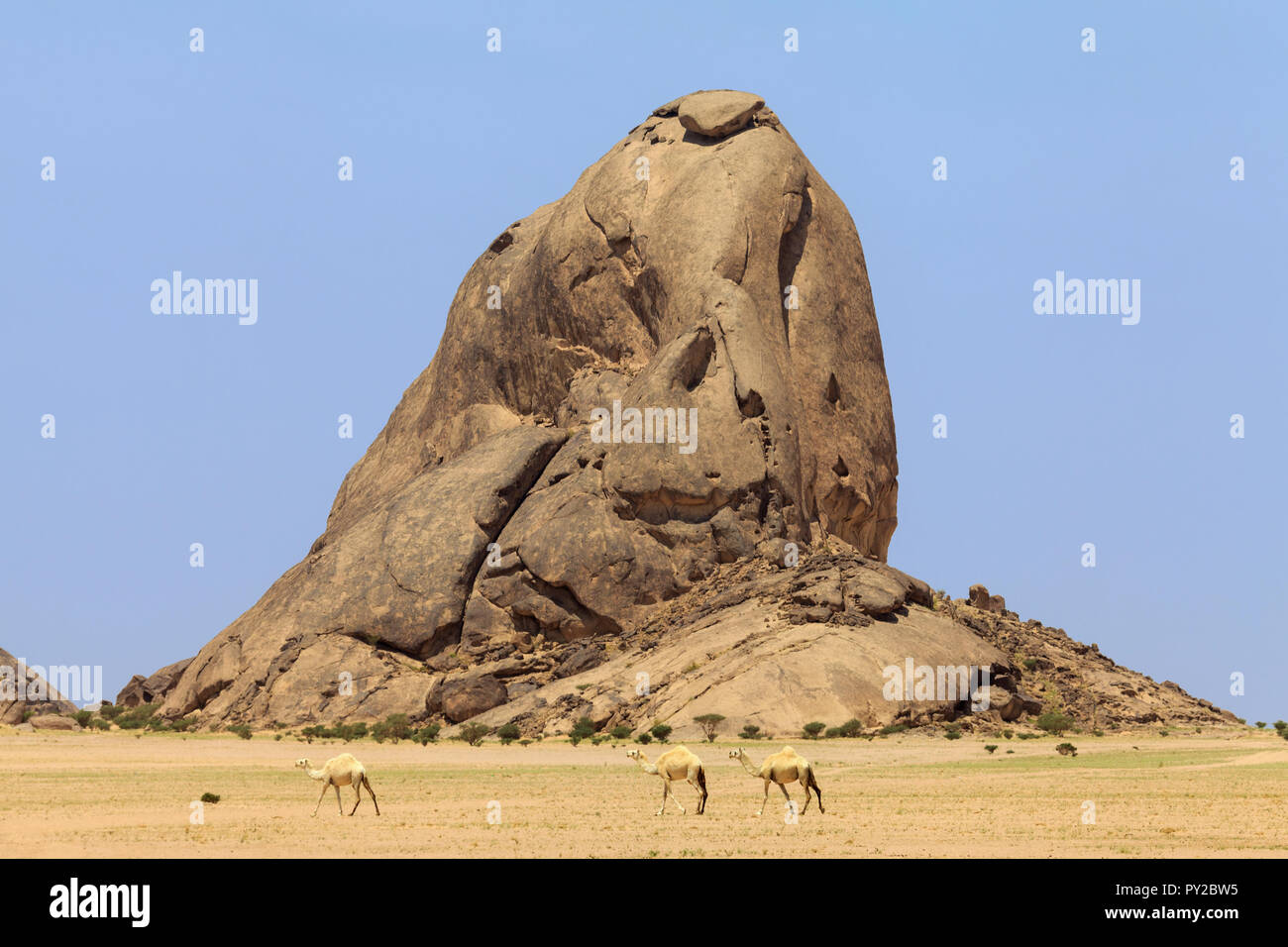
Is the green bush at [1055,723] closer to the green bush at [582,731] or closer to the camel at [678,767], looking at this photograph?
the green bush at [582,731]

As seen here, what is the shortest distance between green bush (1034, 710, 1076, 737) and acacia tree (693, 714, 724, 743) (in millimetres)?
Answer: 12082

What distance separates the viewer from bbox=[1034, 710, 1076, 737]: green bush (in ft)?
164

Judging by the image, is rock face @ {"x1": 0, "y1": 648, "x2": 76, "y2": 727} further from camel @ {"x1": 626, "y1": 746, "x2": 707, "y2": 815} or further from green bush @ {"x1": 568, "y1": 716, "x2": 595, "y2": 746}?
camel @ {"x1": 626, "y1": 746, "x2": 707, "y2": 815}

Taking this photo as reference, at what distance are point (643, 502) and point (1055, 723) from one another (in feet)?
63.1

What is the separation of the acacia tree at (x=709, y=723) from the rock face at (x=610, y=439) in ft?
34.8

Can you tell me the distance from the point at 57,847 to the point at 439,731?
1261 inches

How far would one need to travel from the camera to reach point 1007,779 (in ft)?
107

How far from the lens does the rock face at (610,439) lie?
200 feet

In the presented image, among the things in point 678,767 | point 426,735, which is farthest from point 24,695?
point 678,767

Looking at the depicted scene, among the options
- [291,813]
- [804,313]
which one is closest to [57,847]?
[291,813]

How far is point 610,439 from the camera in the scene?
64.2 metres

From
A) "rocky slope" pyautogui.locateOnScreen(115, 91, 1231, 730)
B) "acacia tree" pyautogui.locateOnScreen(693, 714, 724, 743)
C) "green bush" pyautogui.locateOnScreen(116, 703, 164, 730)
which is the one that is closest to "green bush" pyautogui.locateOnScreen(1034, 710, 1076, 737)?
"rocky slope" pyautogui.locateOnScreen(115, 91, 1231, 730)

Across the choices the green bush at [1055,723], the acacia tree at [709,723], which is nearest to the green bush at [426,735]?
the acacia tree at [709,723]
